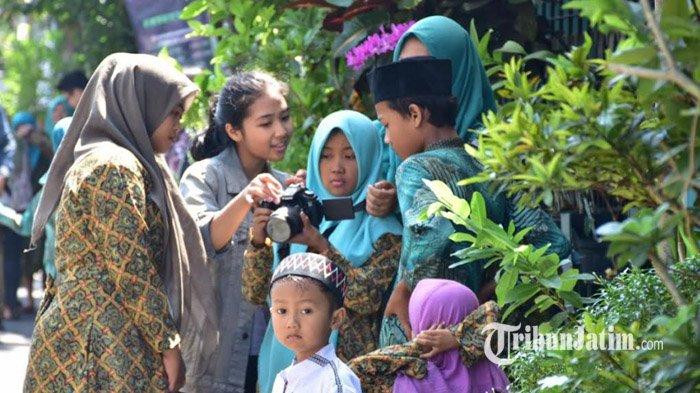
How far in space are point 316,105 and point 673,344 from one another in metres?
4.29

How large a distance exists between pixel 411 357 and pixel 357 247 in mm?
880

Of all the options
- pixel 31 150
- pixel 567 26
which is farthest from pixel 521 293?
pixel 31 150

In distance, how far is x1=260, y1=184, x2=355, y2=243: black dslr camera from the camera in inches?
207

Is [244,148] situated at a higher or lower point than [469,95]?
lower

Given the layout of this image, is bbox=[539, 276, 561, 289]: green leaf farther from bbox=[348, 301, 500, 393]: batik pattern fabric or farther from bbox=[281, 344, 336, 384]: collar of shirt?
bbox=[281, 344, 336, 384]: collar of shirt

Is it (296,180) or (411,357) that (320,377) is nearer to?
(411,357)

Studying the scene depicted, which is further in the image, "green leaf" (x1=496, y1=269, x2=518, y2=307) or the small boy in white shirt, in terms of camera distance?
the small boy in white shirt

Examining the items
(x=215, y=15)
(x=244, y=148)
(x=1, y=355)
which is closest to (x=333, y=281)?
(x=244, y=148)

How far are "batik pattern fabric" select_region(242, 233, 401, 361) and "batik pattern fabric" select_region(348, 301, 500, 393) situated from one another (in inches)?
23.4

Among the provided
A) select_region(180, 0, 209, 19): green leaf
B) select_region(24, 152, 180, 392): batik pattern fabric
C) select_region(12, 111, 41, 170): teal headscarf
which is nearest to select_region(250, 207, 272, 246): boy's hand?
select_region(24, 152, 180, 392): batik pattern fabric

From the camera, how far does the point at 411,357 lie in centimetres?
466

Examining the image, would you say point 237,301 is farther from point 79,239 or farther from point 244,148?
point 79,239

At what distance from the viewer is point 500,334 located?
466 cm

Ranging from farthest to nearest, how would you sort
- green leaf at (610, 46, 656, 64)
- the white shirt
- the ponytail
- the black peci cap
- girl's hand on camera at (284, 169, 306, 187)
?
1. the ponytail
2. girl's hand on camera at (284, 169, 306, 187)
3. the black peci cap
4. the white shirt
5. green leaf at (610, 46, 656, 64)
